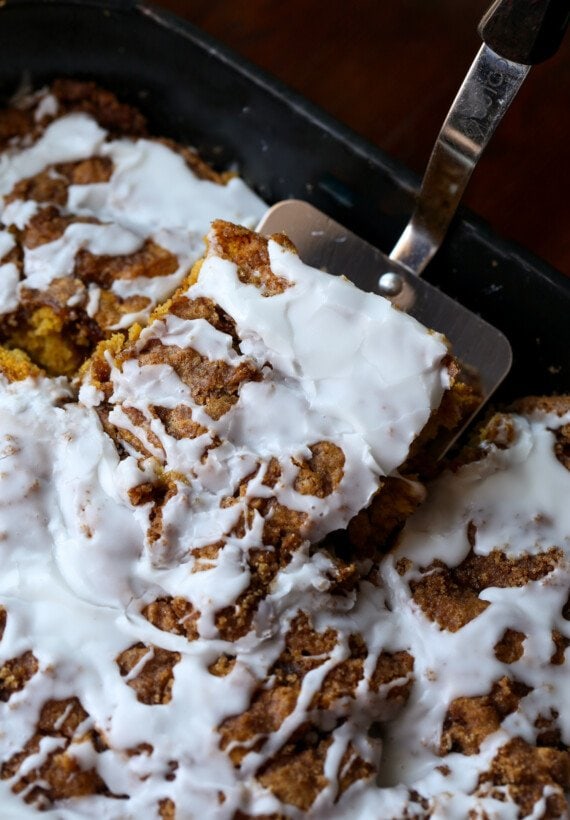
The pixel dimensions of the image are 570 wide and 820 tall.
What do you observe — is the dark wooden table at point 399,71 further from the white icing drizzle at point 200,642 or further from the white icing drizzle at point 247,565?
the white icing drizzle at point 200,642

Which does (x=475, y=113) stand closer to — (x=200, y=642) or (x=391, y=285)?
(x=391, y=285)

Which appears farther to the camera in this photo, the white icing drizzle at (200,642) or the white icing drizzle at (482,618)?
the white icing drizzle at (482,618)

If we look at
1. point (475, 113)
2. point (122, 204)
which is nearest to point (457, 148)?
point (475, 113)

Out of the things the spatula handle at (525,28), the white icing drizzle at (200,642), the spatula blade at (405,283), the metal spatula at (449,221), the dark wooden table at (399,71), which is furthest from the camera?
the dark wooden table at (399,71)

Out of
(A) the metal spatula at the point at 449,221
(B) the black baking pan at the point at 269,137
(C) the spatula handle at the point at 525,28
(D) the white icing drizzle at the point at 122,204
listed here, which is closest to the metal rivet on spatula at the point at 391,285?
(A) the metal spatula at the point at 449,221

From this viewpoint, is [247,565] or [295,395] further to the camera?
[295,395]

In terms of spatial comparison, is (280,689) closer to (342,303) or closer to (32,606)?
(32,606)

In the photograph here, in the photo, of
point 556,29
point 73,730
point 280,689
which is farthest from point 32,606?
point 556,29
